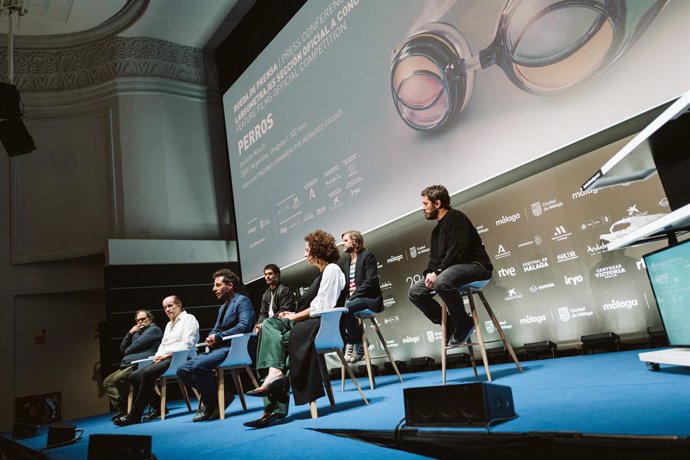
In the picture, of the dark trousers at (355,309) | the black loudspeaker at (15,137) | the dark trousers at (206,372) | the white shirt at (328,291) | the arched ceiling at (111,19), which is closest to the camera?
the white shirt at (328,291)

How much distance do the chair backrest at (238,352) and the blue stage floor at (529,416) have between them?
360 mm

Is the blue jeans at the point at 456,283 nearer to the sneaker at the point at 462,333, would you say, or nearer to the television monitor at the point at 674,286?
the sneaker at the point at 462,333

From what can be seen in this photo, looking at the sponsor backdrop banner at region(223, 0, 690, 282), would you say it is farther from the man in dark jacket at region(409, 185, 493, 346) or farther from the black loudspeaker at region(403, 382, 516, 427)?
the black loudspeaker at region(403, 382, 516, 427)

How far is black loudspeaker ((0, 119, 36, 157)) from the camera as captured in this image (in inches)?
241

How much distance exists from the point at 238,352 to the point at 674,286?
2.70 metres

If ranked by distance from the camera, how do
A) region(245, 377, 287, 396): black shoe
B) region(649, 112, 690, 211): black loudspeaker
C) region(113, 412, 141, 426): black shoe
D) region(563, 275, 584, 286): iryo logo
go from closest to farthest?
region(649, 112, 690, 211): black loudspeaker
region(245, 377, 287, 396): black shoe
region(563, 275, 584, 286): iryo logo
region(113, 412, 141, 426): black shoe

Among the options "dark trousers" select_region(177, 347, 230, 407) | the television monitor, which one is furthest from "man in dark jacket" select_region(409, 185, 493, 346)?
"dark trousers" select_region(177, 347, 230, 407)

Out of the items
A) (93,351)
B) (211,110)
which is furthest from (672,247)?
(93,351)

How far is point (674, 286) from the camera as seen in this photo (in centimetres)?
234

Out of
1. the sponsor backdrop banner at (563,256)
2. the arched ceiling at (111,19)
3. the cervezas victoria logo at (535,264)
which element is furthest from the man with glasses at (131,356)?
the arched ceiling at (111,19)

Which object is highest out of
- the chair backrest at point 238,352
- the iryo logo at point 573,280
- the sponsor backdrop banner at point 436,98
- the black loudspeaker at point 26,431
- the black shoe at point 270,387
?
the sponsor backdrop banner at point 436,98

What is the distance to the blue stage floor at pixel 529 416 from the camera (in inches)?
63.6

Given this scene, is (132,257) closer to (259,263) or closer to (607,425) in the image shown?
(259,263)

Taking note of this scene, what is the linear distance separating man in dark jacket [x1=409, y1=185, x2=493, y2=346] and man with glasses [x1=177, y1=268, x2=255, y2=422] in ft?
4.78
